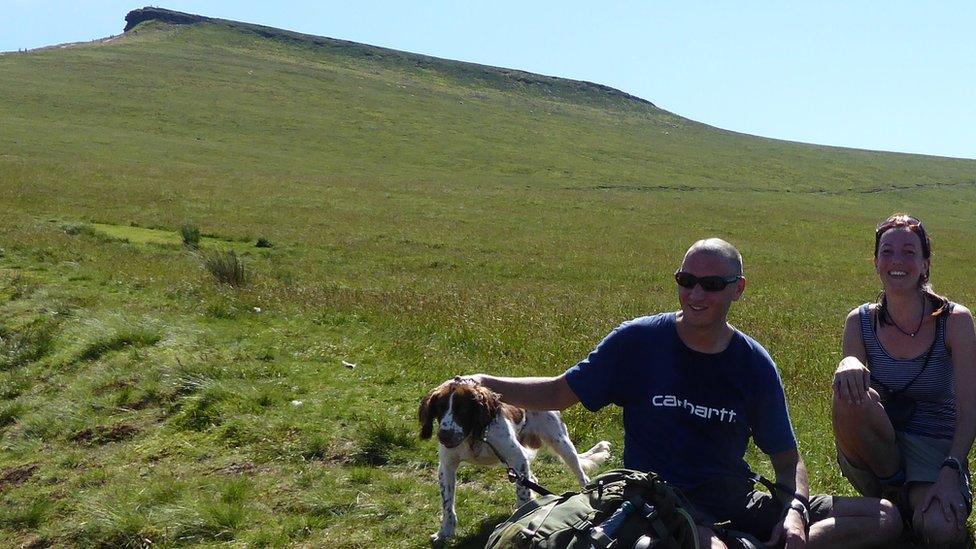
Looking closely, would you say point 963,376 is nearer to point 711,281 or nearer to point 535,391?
point 711,281

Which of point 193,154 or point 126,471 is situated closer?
point 126,471

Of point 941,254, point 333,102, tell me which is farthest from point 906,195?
point 333,102

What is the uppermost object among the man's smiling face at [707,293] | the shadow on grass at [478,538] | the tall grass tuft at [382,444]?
the man's smiling face at [707,293]

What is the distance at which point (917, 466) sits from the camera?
5121mm

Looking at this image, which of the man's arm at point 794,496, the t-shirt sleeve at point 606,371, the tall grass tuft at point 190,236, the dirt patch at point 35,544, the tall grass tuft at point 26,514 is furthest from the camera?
the tall grass tuft at point 190,236

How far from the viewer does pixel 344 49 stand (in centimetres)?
13288

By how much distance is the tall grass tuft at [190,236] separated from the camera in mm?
21703

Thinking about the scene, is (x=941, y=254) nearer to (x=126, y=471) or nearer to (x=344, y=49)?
(x=126, y=471)

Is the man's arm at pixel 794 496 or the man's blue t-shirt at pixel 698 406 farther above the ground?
the man's blue t-shirt at pixel 698 406

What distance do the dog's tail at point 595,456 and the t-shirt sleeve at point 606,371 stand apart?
2.06 m

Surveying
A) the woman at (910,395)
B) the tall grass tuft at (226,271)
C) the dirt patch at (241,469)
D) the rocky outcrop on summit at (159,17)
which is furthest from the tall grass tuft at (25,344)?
the rocky outcrop on summit at (159,17)

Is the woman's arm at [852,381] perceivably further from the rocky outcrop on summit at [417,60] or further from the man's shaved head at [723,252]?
the rocky outcrop on summit at [417,60]

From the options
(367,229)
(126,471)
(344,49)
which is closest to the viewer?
(126,471)

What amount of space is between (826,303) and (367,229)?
1558 centimetres
